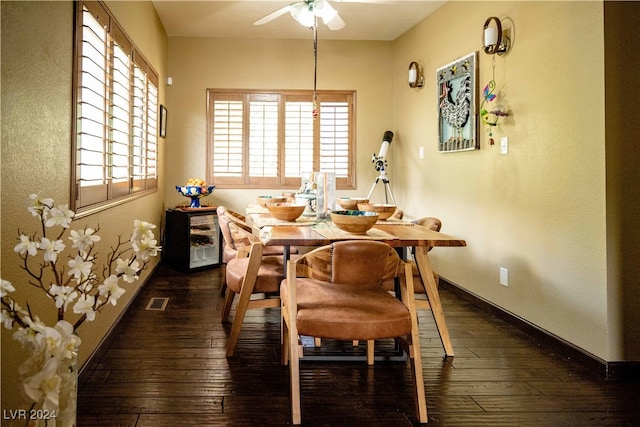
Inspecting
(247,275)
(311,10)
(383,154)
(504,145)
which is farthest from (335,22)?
(247,275)

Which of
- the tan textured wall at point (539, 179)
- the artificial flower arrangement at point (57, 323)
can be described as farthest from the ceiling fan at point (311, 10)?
the artificial flower arrangement at point (57, 323)

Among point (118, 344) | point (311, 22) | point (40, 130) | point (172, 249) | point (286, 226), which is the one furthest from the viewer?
point (172, 249)

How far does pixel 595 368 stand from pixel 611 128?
1251 mm

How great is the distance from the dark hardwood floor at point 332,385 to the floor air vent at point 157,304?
0.40 metres

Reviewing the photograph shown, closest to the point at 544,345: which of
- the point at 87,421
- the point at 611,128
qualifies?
the point at 611,128

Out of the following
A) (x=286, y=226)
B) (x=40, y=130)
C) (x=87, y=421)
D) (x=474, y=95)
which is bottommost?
(x=87, y=421)

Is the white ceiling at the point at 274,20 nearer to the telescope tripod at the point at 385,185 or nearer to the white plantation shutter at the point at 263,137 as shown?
the white plantation shutter at the point at 263,137

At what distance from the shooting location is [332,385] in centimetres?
222

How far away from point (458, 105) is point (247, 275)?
7.93 ft

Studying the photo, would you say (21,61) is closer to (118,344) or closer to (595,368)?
Answer: (118,344)

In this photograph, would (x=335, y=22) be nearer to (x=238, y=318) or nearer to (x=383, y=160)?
(x=383, y=160)

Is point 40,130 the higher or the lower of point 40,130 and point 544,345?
the higher

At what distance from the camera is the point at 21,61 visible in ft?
5.10

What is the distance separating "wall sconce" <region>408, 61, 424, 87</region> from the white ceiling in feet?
1.64
